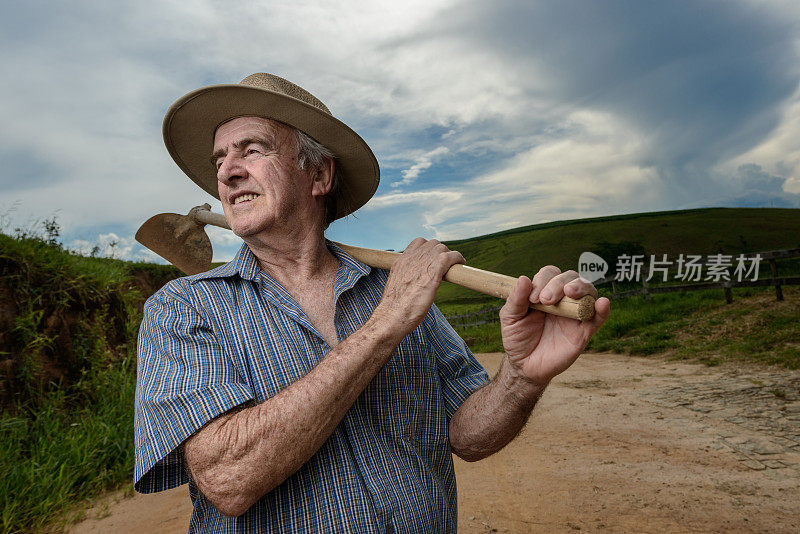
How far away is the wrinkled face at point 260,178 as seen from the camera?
74.0 inches

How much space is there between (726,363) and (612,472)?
17.2ft

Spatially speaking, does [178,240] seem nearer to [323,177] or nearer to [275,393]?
[323,177]

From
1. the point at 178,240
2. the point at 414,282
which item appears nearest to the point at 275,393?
the point at 414,282

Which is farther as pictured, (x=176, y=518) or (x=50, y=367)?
(x=50, y=367)

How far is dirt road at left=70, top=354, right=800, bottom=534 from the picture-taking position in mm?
3465

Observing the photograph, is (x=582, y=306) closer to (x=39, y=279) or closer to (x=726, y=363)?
(x=39, y=279)

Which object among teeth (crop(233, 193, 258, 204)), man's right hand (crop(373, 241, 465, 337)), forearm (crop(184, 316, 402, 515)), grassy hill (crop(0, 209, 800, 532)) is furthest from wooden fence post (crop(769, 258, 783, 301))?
forearm (crop(184, 316, 402, 515))

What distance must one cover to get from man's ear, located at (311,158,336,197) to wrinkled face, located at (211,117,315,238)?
0.18ft

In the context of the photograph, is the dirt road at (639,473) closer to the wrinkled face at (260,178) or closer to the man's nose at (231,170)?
the wrinkled face at (260,178)

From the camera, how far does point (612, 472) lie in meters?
4.30

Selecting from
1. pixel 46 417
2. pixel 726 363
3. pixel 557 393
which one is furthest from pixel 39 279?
pixel 726 363

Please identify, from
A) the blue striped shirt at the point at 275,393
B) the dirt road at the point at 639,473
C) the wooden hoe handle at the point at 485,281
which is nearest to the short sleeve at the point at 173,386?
the blue striped shirt at the point at 275,393

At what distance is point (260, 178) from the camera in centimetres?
189

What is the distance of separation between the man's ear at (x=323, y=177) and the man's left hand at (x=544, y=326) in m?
0.98
